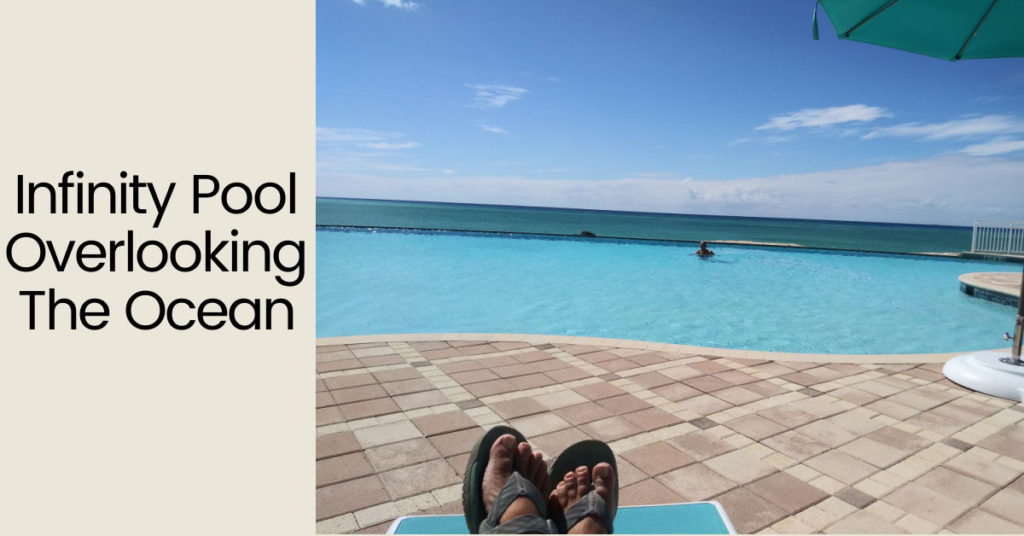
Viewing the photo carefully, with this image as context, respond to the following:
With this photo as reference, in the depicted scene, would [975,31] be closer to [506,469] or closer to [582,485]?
[582,485]

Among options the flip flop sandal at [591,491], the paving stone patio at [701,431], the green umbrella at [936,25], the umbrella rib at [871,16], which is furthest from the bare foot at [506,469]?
the umbrella rib at [871,16]

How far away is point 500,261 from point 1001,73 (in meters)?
18.8

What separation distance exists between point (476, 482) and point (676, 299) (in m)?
9.52

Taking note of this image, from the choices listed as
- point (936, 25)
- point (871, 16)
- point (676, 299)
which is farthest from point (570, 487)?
point (676, 299)

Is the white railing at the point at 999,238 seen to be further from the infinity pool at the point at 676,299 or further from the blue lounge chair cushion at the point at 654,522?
the blue lounge chair cushion at the point at 654,522

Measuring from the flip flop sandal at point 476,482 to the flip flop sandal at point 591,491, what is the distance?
18 cm

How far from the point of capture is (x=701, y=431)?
2982 mm

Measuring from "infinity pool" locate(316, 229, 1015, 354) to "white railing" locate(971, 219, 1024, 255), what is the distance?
0.46 metres

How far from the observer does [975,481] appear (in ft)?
7.99

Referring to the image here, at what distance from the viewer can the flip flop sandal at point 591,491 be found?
4.80 ft

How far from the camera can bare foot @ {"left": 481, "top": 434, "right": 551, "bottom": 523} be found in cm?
158

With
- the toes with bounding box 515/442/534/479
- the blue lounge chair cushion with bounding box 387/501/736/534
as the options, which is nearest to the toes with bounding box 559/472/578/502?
the toes with bounding box 515/442/534/479
